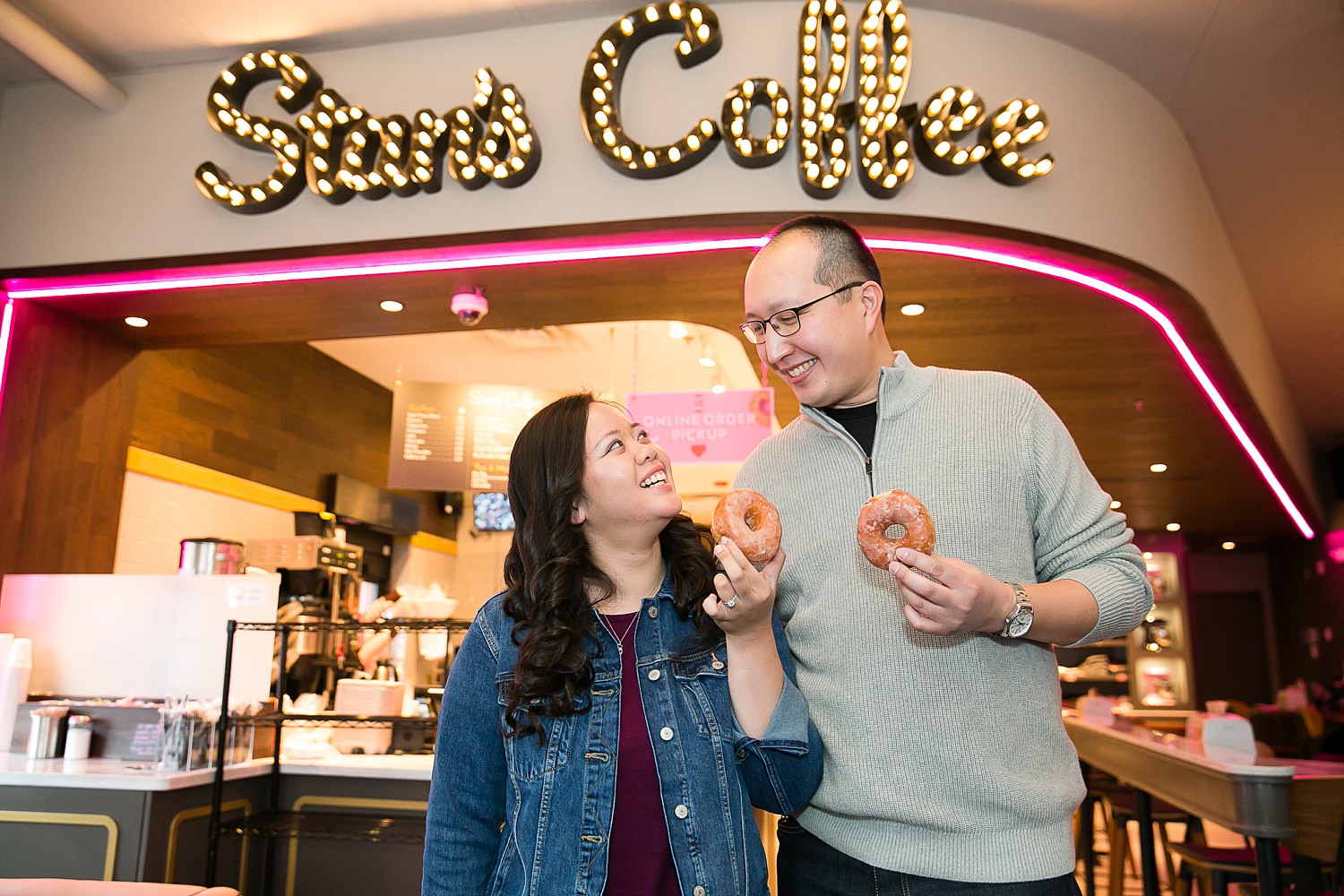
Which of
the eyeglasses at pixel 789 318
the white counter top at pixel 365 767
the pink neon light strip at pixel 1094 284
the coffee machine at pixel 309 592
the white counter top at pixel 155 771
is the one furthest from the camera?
the coffee machine at pixel 309 592

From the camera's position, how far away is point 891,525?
5.10 feet

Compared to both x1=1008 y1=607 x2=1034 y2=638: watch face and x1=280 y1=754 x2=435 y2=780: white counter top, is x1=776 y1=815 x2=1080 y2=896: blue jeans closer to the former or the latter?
x1=1008 y1=607 x2=1034 y2=638: watch face

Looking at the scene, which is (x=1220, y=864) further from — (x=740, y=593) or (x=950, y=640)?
(x=740, y=593)

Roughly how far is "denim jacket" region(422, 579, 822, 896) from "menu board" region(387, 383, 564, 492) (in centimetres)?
519

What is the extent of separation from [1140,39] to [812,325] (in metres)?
3.78

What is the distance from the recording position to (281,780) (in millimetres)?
3922

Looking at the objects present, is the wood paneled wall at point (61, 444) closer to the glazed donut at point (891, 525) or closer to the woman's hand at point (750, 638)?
the woman's hand at point (750, 638)

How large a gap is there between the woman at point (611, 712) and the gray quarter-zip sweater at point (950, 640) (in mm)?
95

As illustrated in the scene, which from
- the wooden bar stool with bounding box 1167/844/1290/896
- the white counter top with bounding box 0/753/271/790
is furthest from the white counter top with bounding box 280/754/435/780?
the wooden bar stool with bounding box 1167/844/1290/896

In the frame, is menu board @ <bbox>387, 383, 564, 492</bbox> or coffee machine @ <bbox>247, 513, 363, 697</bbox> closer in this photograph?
coffee machine @ <bbox>247, 513, 363, 697</bbox>

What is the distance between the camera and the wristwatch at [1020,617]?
147cm

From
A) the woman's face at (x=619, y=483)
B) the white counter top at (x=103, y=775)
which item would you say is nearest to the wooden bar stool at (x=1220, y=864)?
the woman's face at (x=619, y=483)

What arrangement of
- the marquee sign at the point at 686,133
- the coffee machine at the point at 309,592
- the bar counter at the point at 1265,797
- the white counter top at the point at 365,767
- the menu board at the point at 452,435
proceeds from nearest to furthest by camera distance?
the bar counter at the point at 1265,797 → the white counter top at the point at 365,767 → the marquee sign at the point at 686,133 → the coffee machine at the point at 309,592 → the menu board at the point at 452,435

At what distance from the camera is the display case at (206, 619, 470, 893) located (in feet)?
11.4
